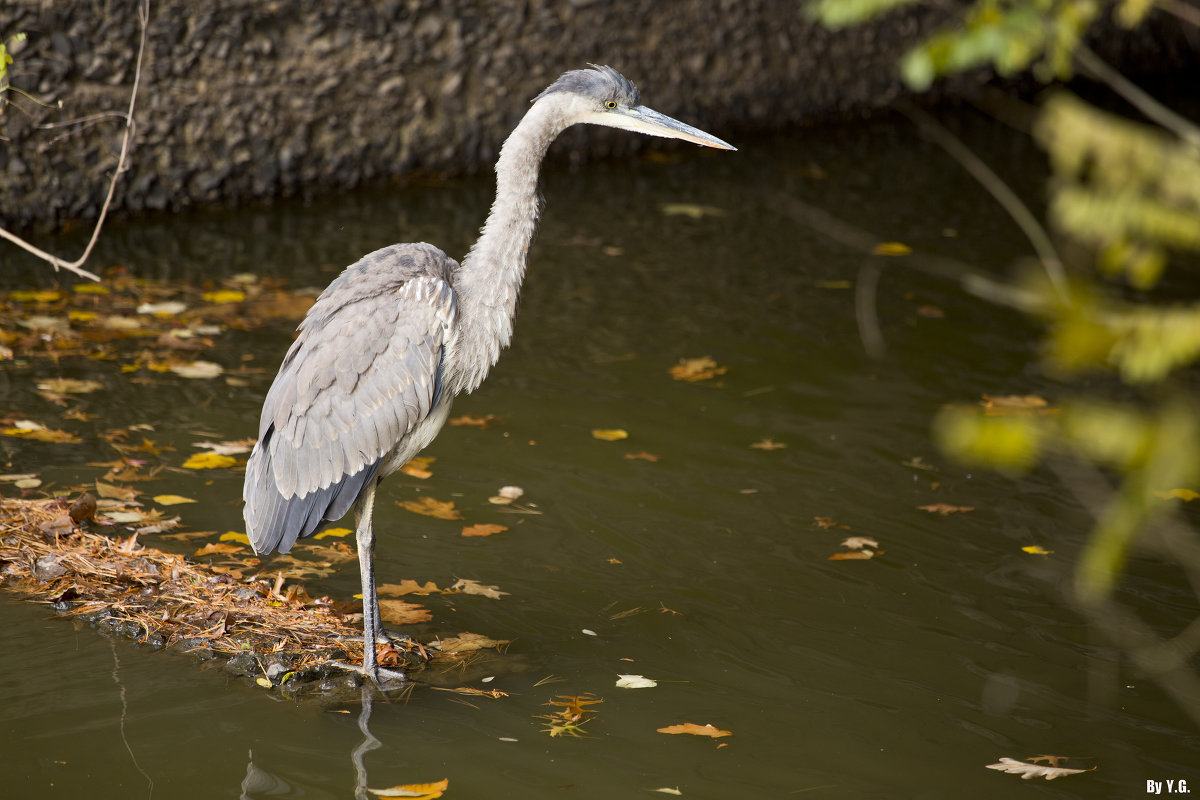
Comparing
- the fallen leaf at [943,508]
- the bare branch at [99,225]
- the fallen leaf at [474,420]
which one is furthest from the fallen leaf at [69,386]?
the fallen leaf at [943,508]

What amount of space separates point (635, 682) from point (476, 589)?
89 centimetres

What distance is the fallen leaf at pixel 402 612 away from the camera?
14.5 ft

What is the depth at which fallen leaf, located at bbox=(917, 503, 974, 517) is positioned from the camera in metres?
5.45

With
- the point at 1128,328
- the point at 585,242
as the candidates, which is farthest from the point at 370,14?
the point at 1128,328

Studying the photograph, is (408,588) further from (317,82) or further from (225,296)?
(317,82)

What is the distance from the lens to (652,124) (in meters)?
4.27

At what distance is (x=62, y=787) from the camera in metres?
3.28

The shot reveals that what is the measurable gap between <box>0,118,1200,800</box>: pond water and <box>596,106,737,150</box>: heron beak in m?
1.84

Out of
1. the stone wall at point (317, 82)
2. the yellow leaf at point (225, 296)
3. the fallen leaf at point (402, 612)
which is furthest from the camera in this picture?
the stone wall at point (317, 82)

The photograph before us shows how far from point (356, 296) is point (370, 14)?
6331 mm

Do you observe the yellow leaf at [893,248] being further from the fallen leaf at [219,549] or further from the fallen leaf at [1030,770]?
the fallen leaf at [219,549]

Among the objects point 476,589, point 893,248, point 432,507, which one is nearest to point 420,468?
point 432,507

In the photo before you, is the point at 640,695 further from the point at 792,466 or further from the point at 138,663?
the point at 792,466

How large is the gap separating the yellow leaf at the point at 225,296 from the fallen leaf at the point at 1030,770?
217 inches
